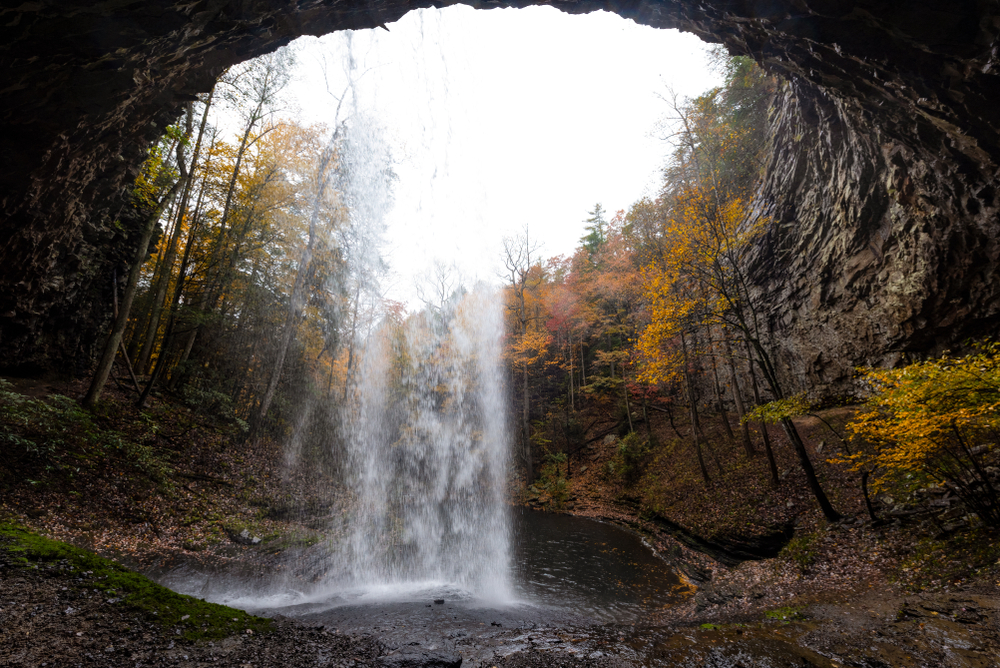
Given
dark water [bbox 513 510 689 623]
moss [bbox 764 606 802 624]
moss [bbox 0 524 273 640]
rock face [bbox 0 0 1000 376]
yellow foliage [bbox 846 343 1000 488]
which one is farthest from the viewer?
dark water [bbox 513 510 689 623]

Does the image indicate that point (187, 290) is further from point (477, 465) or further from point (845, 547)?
point (845, 547)

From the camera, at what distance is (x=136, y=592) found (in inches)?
144

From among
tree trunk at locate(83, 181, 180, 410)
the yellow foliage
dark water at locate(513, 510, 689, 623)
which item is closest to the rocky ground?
dark water at locate(513, 510, 689, 623)

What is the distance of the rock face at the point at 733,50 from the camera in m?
4.41

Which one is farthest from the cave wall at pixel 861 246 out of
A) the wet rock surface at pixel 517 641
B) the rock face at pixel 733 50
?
the wet rock surface at pixel 517 641

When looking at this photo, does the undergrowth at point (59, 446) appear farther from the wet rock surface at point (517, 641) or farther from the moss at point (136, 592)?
the wet rock surface at point (517, 641)

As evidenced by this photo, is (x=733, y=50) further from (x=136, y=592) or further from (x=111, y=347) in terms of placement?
(x=111, y=347)

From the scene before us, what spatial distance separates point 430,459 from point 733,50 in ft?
42.0

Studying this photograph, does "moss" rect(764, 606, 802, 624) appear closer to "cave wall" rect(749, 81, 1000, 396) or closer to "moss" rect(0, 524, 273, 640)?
"moss" rect(0, 524, 273, 640)

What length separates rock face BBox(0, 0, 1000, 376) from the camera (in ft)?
14.5

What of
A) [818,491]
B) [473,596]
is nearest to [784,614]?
[818,491]

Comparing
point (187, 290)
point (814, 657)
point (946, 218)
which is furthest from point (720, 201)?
point (187, 290)

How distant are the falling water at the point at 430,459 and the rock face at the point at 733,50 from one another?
813 cm

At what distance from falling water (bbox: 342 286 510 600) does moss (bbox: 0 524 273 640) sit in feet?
13.9
